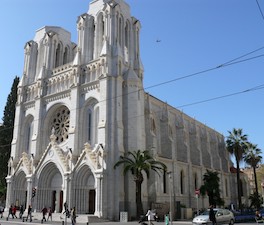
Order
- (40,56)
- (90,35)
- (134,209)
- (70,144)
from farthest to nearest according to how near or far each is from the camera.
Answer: (40,56)
(90,35)
(70,144)
(134,209)

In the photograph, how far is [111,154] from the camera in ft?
102

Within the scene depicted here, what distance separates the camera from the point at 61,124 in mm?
39500

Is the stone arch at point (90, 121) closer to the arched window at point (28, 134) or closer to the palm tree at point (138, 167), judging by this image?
the palm tree at point (138, 167)

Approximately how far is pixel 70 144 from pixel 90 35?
15088 millimetres

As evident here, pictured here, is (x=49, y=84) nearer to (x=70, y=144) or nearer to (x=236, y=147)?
(x=70, y=144)

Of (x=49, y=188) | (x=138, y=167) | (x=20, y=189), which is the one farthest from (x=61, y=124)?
(x=138, y=167)

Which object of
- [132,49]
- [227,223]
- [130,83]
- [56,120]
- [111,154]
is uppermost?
[132,49]

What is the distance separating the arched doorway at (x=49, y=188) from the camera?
35906 mm

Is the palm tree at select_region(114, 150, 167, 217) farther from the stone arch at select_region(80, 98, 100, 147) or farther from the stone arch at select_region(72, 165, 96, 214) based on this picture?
the stone arch at select_region(80, 98, 100, 147)

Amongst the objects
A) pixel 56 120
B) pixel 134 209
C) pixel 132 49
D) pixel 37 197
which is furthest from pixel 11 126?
pixel 134 209

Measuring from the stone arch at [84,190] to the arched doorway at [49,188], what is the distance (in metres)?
4.28

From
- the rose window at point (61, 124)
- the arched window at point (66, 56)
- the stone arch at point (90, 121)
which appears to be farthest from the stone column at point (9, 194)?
the arched window at point (66, 56)

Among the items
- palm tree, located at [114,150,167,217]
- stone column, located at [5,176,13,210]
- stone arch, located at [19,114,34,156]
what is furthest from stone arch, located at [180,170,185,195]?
stone column, located at [5,176,13,210]

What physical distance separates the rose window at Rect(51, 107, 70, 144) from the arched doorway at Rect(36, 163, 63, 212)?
13.4 feet
